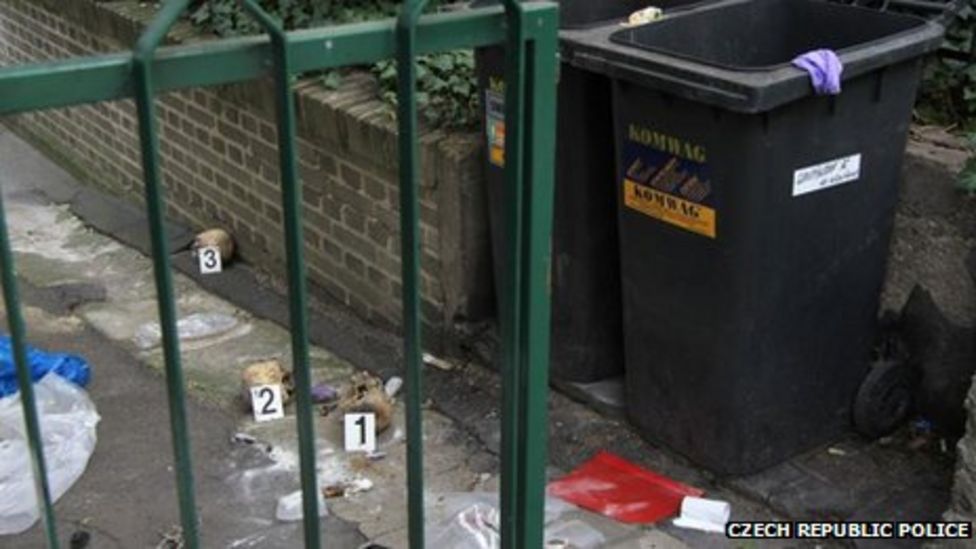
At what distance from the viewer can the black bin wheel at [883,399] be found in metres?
3.56

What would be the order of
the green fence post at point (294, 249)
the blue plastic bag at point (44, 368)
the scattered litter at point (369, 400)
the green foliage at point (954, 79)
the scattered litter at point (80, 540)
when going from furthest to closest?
1. the blue plastic bag at point (44, 368)
2. the scattered litter at point (369, 400)
3. the green foliage at point (954, 79)
4. the scattered litter at point (80, 540)
5. the green fence post at point (294, 249)

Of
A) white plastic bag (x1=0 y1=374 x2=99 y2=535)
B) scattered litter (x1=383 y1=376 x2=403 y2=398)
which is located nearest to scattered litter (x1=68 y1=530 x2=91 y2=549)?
white plastic bag (x1=0 y1=374 x2=99 y2=535)

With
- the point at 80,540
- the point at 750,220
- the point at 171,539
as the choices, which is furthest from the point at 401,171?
the point at 80,540

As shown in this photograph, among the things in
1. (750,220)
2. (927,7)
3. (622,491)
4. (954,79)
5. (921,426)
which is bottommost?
(622,491)

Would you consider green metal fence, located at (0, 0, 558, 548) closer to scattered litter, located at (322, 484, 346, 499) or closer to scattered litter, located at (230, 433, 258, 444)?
scattered litter, located at (322, 484, 346, 499)

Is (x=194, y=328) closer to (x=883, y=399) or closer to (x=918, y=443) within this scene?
(x=883, y=399)

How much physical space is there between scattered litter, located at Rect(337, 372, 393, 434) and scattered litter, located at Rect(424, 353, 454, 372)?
22 centimetres

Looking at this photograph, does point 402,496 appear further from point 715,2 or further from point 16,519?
point 715,2

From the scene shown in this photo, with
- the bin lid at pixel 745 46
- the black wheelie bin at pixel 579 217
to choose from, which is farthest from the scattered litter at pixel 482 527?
the bin lid at pixel 745 46

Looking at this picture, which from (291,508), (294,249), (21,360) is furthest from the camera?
(291,508)

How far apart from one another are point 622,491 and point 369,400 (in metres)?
0.93

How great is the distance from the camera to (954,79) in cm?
384

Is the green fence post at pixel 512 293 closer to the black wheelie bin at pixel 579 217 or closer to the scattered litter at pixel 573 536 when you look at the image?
the scattered litter at pixel 573 536

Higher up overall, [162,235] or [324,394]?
[162,235]
